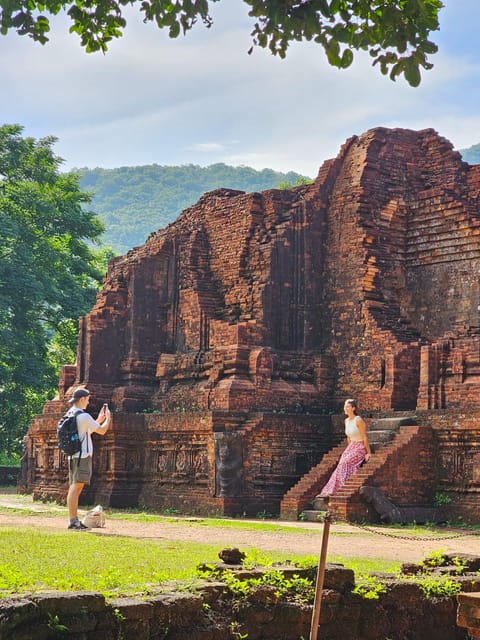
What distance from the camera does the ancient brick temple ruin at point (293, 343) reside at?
1819cm

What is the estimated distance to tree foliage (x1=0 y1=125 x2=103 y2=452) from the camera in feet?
101

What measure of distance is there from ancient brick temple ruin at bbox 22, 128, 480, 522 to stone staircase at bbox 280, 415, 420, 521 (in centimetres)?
5

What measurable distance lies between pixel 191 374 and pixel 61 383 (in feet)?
12.2

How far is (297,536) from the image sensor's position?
13727 mm

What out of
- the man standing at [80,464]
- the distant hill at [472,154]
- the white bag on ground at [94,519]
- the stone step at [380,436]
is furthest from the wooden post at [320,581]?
the distant hill at [472,154]

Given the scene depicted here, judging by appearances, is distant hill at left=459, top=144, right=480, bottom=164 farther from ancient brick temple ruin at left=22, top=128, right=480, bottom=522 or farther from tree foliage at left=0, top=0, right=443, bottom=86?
tree foliage at left=0, top=0, right=443, bottom=86

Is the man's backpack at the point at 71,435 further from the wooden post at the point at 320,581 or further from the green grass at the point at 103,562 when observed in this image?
the wooden post at the point at 320,581

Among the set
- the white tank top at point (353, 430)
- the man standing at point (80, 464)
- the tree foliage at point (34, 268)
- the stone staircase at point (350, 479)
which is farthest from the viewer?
the tree foliage at point (34, 268)

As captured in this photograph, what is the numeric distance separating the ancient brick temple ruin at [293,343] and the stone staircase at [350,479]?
48 mm

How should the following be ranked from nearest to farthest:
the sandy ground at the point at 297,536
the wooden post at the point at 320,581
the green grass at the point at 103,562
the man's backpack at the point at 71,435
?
the wooden post at the point at 320,581
the green grass at the point at 103,562
the sandy ground at the point at 297,536
the man's backpack at the point at 71,435

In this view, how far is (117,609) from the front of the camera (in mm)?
6945

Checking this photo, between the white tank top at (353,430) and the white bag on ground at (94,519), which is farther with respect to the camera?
the white tank top at (353,430)

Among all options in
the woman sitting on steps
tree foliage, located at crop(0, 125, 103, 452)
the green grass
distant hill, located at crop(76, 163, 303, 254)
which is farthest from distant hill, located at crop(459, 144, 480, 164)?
the green grass

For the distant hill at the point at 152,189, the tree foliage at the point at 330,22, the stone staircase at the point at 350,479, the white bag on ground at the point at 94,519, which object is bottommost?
the white bag on ground at the point at 94,519
